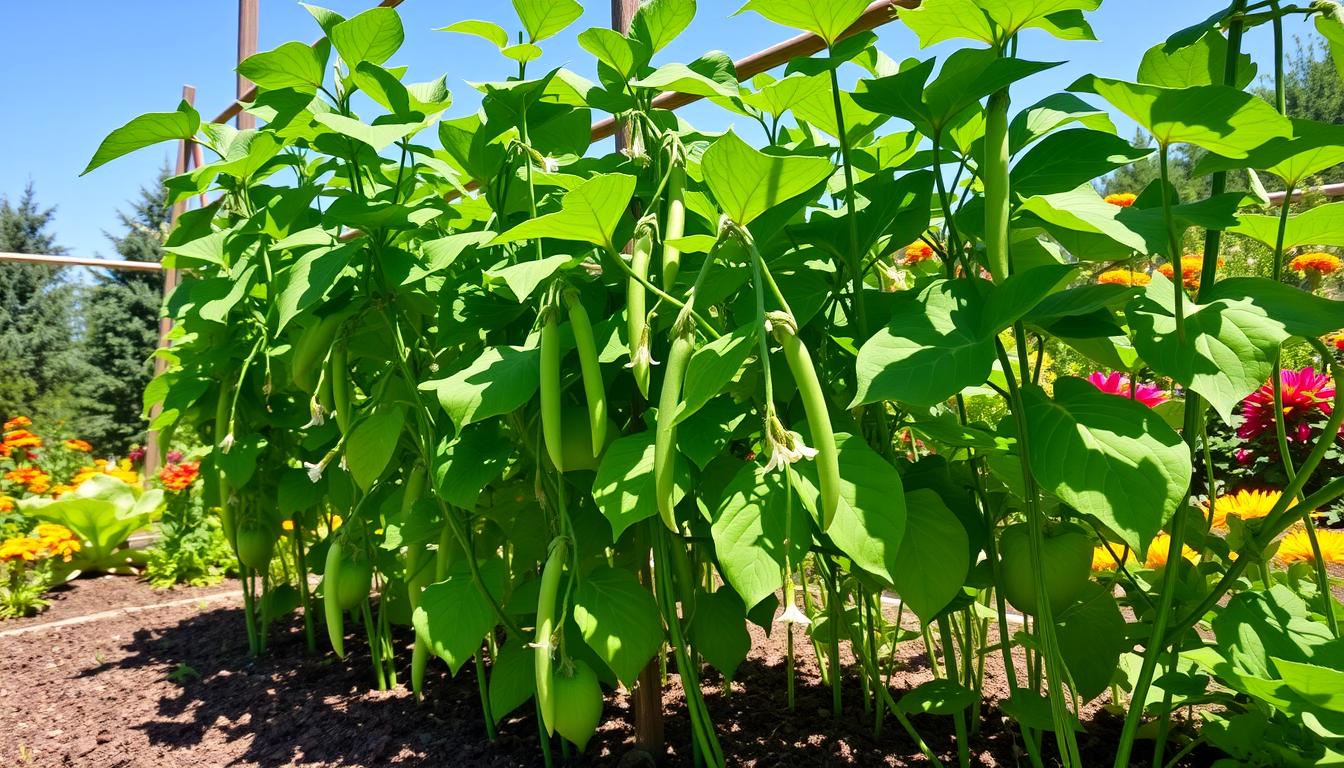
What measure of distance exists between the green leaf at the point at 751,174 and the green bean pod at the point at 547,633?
499 mm

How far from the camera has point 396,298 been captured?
1.47 metres

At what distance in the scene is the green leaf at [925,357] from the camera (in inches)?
29.3

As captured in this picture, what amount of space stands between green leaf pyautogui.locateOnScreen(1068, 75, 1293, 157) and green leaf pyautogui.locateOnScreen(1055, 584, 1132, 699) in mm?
591

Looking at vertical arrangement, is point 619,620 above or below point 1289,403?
below

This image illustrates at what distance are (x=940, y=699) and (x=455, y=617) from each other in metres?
0.72

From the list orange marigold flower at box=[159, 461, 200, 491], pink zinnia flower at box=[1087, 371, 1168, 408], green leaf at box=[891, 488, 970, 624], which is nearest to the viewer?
green leaf at box=[891, 488, 970, 624]

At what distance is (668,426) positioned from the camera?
0.80 m

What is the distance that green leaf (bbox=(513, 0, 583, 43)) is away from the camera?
4.33ft

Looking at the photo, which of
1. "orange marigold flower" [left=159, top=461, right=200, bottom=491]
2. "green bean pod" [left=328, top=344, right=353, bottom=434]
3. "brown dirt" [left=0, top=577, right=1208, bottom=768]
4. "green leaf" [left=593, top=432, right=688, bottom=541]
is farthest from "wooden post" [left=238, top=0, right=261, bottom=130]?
"green leaf" [left=593, top=432, right=688, bottom=541]

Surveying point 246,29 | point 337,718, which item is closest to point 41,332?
point 246,29

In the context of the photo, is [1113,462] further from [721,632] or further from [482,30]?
[482,30]

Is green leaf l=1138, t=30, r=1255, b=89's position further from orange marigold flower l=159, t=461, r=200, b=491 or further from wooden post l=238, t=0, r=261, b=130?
wooden post l=238, t=0, r=261, b=130

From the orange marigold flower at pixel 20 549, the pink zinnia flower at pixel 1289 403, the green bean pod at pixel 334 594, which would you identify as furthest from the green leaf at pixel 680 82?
the orange marigold flower at pixel 20 549

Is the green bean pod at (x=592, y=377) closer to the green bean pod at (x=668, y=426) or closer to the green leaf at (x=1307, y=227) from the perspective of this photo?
the green bean pod at (x=668, y=426)
